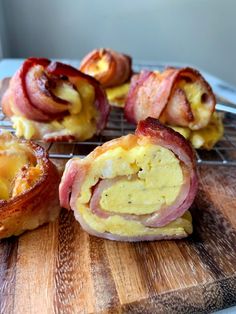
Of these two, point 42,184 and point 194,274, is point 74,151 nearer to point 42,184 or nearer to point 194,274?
point 42,184

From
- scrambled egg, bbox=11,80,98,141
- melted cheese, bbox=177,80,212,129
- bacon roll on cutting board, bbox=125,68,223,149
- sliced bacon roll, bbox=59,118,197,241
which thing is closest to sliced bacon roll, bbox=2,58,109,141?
scrambled egg, bbox=11,80,98,141

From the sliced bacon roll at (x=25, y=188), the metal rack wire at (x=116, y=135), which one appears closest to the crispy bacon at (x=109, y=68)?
the metal rack wire at (x=116, y=135)

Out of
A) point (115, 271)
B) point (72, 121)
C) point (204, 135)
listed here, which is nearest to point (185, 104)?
point (204, 135)

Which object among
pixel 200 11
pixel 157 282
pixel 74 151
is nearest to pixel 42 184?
pixel 157 282

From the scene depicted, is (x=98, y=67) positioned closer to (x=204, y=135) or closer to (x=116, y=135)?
(x=116, y=135)

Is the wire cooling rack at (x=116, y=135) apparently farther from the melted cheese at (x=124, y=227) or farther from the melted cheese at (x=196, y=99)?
the melted cheese at (x=124, y=227)

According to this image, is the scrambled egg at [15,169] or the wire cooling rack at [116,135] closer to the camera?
the scrambled egg at [15,169]

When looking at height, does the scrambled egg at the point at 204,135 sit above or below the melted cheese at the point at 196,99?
below
